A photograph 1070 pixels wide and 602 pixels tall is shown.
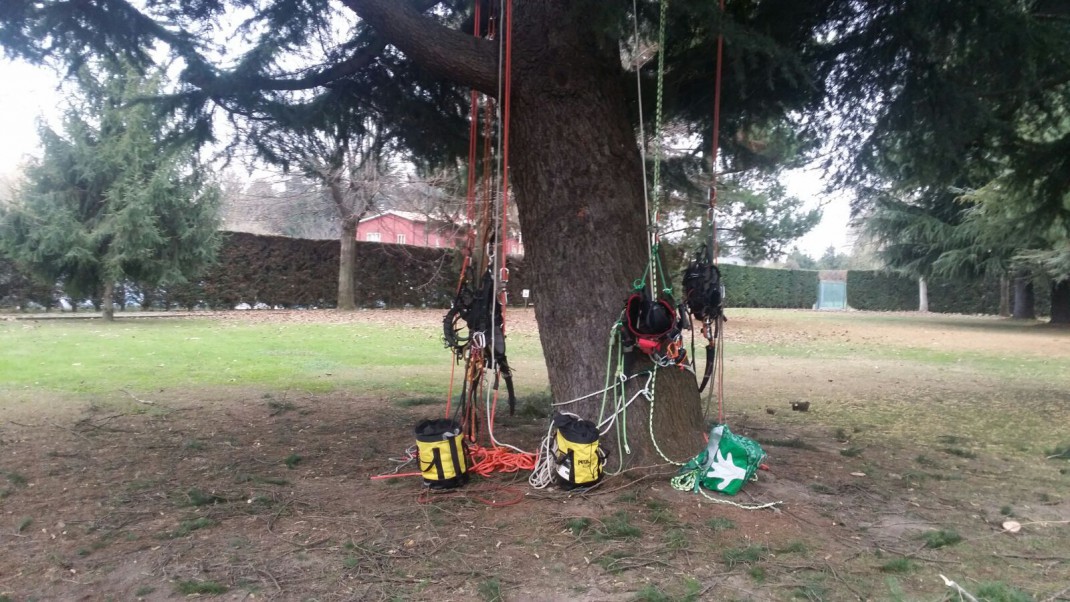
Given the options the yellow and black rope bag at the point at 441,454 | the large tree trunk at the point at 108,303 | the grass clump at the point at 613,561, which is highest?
the large tree trunk at the point at 108,303

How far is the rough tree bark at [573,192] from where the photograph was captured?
4543 mm

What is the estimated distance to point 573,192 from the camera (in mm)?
4602

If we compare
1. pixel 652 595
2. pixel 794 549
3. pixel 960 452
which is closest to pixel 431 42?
pixel 652 595

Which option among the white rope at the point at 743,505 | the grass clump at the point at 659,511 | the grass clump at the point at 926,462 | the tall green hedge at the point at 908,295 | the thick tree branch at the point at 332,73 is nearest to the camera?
the grass clump at the point at 659,511

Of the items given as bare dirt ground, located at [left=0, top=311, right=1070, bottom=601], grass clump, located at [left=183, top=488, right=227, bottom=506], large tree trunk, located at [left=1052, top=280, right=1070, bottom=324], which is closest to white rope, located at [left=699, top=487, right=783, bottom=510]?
bare dirt ground, located at [left=0, top=311, right=1070, bottom=601]

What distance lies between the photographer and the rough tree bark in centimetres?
454

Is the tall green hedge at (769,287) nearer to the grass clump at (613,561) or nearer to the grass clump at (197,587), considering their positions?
the grass clump at (613,561)

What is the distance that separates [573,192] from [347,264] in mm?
18742

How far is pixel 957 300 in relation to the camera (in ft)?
115

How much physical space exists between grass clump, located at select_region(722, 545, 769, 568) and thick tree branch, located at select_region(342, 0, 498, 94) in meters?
3.10

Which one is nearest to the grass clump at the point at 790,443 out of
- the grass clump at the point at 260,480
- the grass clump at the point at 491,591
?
the grass clump at the point at 491,591

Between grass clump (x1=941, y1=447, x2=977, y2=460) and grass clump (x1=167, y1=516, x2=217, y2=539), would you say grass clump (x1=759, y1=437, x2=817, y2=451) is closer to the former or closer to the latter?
grass clump (x1=941, y1=447, x2=977, y2=460)

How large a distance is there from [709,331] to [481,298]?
1.50 m

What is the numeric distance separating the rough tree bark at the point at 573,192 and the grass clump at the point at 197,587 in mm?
2262
